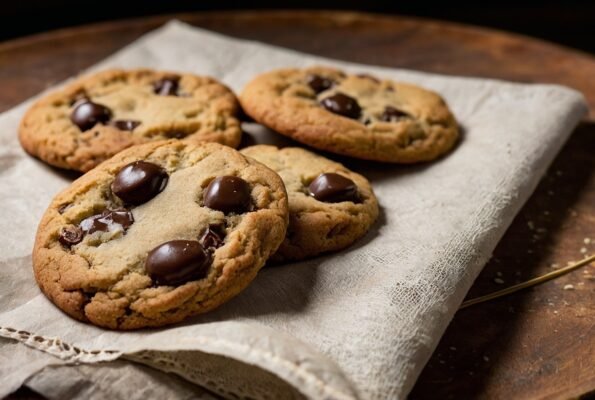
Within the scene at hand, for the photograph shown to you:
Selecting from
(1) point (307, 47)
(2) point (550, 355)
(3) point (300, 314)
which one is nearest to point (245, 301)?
(3) point (300, 314)

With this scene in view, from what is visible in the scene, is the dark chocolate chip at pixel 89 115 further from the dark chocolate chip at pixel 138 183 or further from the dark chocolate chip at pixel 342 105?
the dark chocolate chip at pixel 342 105

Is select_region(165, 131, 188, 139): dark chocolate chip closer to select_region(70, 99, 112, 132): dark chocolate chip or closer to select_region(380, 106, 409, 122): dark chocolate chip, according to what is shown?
select_region(70, 99, 112, 132): dark chocolate chip

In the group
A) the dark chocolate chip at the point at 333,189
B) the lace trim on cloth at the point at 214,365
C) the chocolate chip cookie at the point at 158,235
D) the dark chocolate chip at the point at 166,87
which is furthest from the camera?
the dark chocolate chip at the point at 166,87

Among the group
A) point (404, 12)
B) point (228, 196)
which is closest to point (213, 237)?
point (228, 196)

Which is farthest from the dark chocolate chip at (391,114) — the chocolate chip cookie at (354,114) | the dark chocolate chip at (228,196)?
the dark chocolate chip at (228,196)

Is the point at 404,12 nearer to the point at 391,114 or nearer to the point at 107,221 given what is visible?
the point at 391,114

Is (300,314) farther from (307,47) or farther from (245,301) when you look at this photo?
(307,47)

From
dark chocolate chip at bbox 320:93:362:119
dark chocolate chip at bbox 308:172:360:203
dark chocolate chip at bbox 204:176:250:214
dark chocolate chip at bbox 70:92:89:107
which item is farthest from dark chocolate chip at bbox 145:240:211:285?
dark chocolate chip at bbox 70:92:89:107
